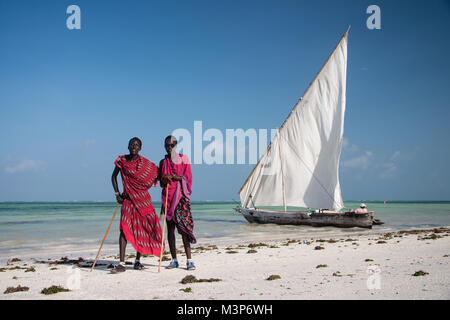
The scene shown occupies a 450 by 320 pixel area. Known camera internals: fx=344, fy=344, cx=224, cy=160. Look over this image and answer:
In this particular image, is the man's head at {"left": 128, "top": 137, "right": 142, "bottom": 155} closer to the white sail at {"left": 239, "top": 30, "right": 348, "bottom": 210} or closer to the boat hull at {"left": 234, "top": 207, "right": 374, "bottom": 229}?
the boat hull at {"left": 234, "top": 207, "right": 374, "bottom": 229}

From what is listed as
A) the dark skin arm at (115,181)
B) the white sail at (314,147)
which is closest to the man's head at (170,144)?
the dark skin arm at (115,181)

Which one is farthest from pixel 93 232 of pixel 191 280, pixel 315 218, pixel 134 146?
pixel 191 280

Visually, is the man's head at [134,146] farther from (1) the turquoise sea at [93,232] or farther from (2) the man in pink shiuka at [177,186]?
(1) the turquoise sea at [93,232]

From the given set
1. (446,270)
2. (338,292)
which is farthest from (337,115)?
(338,292)

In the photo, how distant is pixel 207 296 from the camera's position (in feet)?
14.4

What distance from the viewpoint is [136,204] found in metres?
6.31

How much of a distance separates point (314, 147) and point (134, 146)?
2059 cm

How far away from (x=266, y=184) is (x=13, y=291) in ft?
76.0

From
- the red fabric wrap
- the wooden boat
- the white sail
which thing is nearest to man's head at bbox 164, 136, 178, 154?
the red fabric wrap

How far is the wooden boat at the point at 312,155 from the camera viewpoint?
24.4 m

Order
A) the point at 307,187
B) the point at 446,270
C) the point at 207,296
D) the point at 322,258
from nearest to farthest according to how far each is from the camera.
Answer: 1. the point at 207,296
2. the point at 446,270
3. the point at 322,258
4. the point at 307,187

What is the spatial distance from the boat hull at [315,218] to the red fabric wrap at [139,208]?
18.8m

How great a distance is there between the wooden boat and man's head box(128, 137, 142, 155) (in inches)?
777
